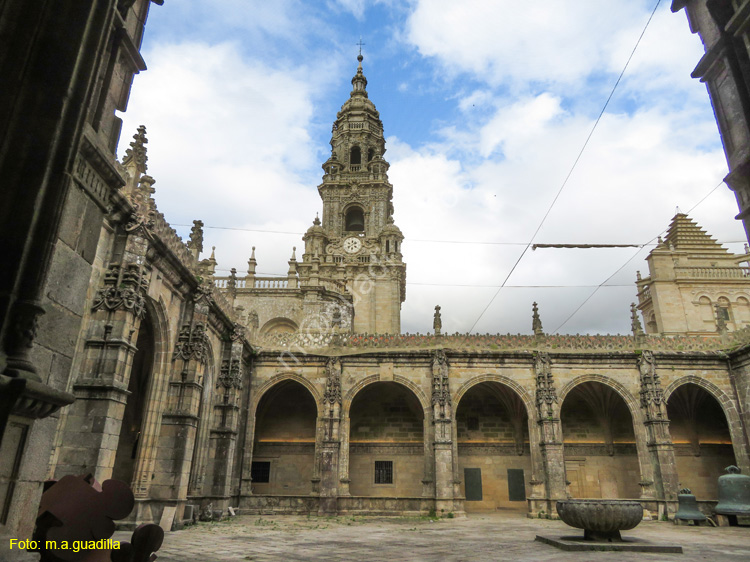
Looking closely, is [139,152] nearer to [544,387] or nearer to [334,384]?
[334,384]

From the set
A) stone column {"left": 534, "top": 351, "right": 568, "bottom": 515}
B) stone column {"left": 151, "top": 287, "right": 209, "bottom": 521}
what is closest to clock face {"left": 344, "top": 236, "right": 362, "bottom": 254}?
stone column {"left": 534, "top": 351, "right": 568, "bottom": 515}

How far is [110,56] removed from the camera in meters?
4.61

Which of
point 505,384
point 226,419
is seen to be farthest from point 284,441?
point 505,384

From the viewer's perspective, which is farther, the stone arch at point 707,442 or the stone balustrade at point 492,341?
the stone balustrade at point 492,341

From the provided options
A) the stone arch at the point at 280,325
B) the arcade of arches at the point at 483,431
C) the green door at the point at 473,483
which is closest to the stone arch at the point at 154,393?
the arcade of arches at the point at 483,431

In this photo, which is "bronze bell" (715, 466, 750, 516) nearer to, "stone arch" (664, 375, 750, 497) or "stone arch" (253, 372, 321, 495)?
"stone arch" (664, 375, 750, 497)

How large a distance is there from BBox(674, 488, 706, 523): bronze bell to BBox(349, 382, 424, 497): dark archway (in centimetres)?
1066

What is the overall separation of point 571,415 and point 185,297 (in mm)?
20017

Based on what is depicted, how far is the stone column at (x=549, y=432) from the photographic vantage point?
2067cm

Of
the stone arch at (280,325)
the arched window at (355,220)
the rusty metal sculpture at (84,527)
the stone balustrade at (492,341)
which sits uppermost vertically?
the arched window at (355,220)

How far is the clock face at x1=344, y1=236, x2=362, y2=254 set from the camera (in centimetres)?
4041

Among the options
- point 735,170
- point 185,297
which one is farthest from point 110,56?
point 185,297

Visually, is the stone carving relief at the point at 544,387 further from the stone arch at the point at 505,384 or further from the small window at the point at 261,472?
the small window at the point at 261,472

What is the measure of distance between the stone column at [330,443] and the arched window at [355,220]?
883 inches
